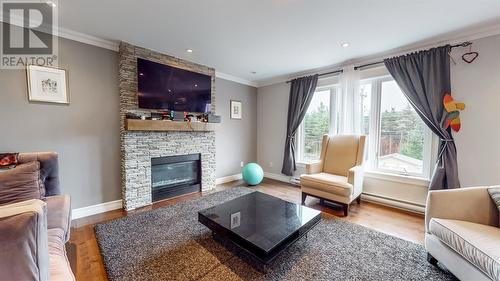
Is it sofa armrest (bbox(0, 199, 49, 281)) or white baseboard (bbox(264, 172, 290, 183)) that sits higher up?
sofa armrest (bbox(0, 199, 49, 281))

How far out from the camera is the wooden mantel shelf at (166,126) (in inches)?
107

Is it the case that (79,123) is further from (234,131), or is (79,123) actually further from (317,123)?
(317,123)

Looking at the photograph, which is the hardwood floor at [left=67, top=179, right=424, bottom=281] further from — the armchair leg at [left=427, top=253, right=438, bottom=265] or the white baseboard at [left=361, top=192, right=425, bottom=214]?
the armchair leg at [left=427, top=253, right=438, bottom=265]

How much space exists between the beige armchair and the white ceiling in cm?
145

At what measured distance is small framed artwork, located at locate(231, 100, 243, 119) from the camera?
14.5ft

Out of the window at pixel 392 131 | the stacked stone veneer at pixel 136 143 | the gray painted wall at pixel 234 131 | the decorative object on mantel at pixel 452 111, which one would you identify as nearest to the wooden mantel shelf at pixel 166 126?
the stacked stone veneer at pixel 136 143

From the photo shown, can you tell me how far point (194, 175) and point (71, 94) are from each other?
212 centimetres

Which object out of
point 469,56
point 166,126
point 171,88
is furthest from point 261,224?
point 469,56

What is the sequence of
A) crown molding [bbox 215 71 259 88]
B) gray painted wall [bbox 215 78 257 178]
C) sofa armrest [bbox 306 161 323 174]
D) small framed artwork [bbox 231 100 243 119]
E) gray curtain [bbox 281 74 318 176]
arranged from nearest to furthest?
sofa armrest [bbox 306 161 323 174], gray curtain [bbox 281 74 318 176], crown molding [bbox 215 71 259 88], gray painted wall [bbox 215 78 257 178], small framed artwork [bbox 231 100 243 119]

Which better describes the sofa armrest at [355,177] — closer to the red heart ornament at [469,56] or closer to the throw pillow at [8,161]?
the red heart ornament at [469,56]

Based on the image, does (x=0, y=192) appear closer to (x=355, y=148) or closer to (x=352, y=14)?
(x=352, y=14)

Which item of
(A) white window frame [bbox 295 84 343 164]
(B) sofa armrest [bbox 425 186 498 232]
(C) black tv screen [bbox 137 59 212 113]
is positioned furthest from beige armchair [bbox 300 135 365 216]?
(C) black tv screen [bbox 137 59 212 113]

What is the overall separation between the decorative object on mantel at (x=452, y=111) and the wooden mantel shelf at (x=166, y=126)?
343 cm

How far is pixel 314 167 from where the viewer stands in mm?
3229
